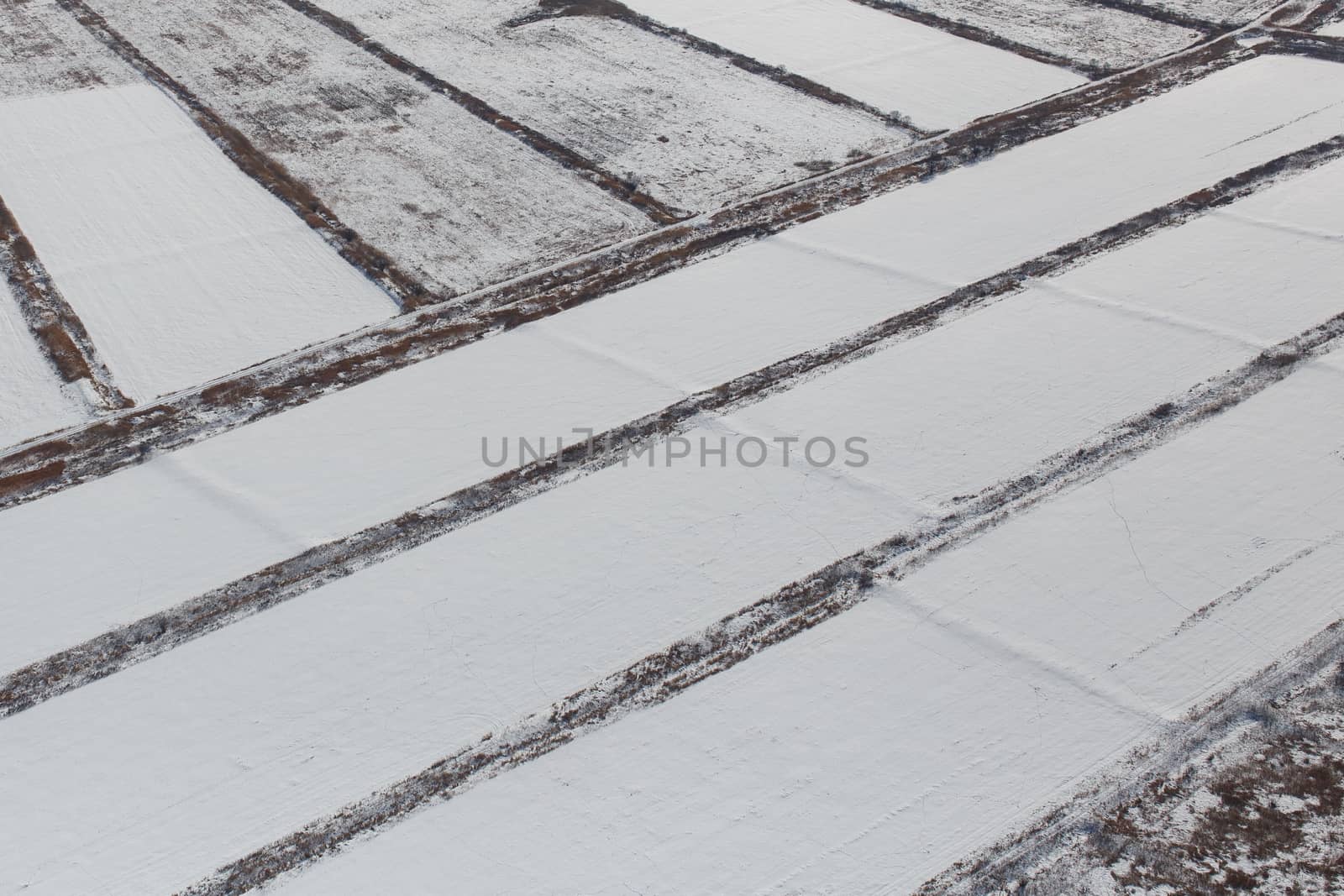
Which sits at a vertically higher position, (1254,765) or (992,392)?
(992,392)

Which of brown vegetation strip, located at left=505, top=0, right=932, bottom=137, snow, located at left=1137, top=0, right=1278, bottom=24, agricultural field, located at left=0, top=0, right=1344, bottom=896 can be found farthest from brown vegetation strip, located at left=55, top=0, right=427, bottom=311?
snow, located at left=1137, top=0, right=1278, bottom=24

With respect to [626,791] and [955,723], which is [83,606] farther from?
[955,723]

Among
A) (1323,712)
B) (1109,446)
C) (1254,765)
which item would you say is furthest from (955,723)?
(1109,446)

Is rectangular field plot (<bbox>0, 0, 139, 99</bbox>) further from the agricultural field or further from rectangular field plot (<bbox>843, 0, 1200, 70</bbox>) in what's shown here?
rectangular field plot (<bbox>843, 0, 1200, 70</bbox>)

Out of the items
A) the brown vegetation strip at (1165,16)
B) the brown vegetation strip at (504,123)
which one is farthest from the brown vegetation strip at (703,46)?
the brown vegetation strip at (1165,16)

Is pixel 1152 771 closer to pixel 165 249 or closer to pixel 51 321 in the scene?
pixel 51 321

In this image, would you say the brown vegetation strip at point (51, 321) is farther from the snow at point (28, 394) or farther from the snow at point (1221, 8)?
the snow at point (1221, 8)
